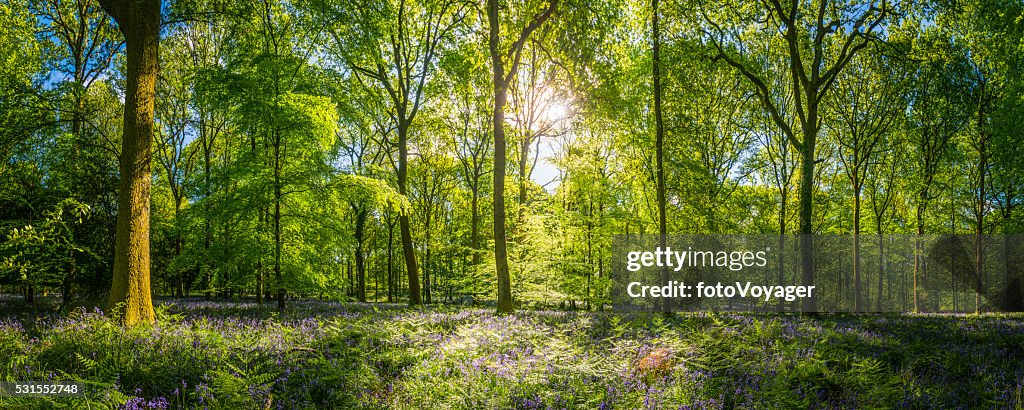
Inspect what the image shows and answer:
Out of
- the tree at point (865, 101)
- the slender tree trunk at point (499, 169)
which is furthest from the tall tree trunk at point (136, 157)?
the tree at point (865, 101)

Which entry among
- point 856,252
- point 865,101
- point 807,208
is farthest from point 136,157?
point 865,101

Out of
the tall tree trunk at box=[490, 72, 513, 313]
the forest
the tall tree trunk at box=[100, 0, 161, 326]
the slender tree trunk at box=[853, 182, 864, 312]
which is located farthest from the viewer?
the slender tree trunk at box=[853, 182, 864, 312]

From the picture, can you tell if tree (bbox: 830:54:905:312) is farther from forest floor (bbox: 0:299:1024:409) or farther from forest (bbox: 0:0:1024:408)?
forest floor (bbox: 0:299:1024:409)

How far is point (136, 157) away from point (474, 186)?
1884 cm

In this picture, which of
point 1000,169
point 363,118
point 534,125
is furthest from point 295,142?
point 1000,169

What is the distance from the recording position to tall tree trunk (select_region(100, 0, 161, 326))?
25.0 ft

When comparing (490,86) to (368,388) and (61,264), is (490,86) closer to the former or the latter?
(61,264)

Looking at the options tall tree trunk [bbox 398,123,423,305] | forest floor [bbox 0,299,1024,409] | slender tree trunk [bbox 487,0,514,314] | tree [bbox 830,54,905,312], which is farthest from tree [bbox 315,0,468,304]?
tree [bbox 830,54,905,312]

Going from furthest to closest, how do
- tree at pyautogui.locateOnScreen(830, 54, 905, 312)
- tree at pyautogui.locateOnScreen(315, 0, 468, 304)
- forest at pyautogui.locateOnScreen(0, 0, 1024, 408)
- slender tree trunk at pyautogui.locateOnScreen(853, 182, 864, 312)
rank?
tree at pyautogui.locateOnScreen(830, 54, 905, 312) → slender tree trunk at pyautogui.locateOnScreen(853, 182, 864, 312) → tree at pyautogui.locateOnScreen(315, 0, 468, 304) → forest at pyautogui.locateOnScreen(0, 0, 1024, 408)

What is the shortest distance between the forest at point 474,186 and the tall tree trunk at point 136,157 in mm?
43

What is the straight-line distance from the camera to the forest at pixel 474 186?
16.8 feet

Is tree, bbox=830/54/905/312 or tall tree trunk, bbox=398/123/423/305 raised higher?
tree, bbox=830/54/905/312

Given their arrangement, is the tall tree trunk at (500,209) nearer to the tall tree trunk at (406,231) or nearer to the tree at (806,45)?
the tall tree trunk at (406,231)

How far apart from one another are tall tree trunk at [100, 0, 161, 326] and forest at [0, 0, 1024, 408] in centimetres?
4
